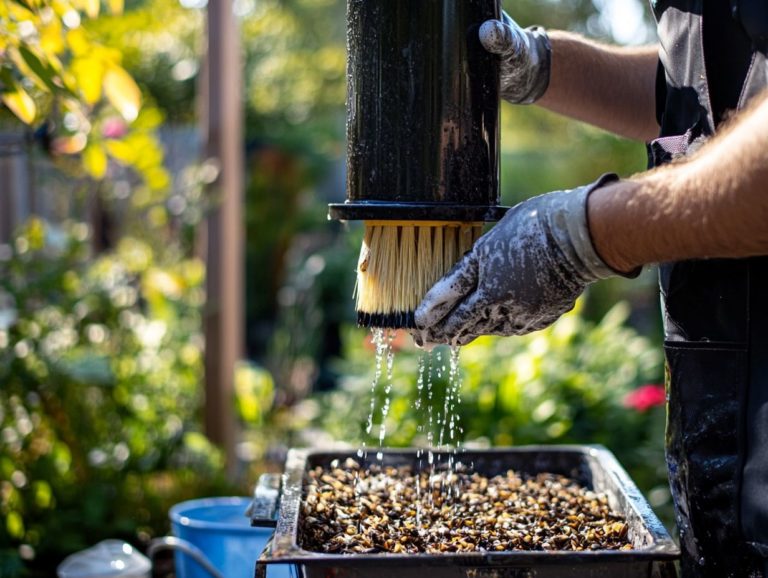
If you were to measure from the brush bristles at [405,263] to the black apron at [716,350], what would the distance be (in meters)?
0.43

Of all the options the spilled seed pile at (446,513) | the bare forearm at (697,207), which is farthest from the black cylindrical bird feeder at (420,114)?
the spilled seed pile at (446,513)

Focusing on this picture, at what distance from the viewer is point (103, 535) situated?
3.87 m

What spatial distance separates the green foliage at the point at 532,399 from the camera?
13.7 ft

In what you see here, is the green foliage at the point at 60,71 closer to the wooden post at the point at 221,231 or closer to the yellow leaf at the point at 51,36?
the yellow leaf at the point at 51,36

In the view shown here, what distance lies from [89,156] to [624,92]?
203cm

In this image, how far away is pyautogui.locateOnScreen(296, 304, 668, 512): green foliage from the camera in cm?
416

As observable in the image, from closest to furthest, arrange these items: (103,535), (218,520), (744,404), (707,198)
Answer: (707,198)
(744,404)
(218,520)
(103,535)

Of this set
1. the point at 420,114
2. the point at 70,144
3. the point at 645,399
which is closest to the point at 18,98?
the point at 70,144

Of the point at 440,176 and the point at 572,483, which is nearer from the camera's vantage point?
the point at 440,176

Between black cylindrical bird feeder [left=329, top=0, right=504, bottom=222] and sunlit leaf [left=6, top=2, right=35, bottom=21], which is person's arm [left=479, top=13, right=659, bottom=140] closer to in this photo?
black cylindrical bird feeder [left=329, top=0, right=504, bottom=222]

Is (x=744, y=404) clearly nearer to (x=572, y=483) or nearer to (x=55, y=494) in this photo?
(x=572, y=483)

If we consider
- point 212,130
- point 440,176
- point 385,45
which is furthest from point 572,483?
point 212,130

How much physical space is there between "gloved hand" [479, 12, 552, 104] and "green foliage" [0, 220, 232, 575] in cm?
233

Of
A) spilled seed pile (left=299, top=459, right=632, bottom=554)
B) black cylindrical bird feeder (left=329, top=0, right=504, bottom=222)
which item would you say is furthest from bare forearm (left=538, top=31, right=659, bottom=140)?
spilled seed pile (left=299, top=459, right=632, bottom=554)
